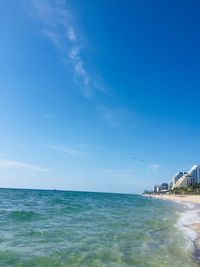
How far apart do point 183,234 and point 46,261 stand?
34.5 ft

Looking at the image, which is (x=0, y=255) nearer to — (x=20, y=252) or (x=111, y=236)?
(x=20, y=252)

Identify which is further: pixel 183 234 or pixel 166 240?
pixel 183 234

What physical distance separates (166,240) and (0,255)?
8698 millimetres

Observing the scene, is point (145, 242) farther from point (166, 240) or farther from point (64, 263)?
point (64, 263)

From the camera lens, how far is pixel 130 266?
10.4m

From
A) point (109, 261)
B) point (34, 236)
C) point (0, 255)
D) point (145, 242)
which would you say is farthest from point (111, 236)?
point (0, 255)

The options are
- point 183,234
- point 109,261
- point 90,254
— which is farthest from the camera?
point 183,234

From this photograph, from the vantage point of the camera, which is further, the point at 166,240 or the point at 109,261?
the point at 166,240

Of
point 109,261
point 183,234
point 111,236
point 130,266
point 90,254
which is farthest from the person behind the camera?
point 183,234

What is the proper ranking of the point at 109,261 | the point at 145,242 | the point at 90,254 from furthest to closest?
the point at 145,242
the point at 90,254
the point at 109,261

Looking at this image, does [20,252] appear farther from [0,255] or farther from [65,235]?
[65,235]

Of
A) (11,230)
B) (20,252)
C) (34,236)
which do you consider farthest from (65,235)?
(20,252)

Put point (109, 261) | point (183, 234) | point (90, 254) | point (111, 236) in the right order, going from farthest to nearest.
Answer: point (183, 234)
point (111, 236)
point (90, 254)
point (109, 261)

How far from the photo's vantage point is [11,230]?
17.2 m
